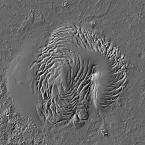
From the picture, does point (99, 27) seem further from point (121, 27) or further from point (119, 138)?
point (119, 138)

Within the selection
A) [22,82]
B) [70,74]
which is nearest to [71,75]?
[70,74]

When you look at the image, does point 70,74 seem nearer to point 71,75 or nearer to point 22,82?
point 71,75
